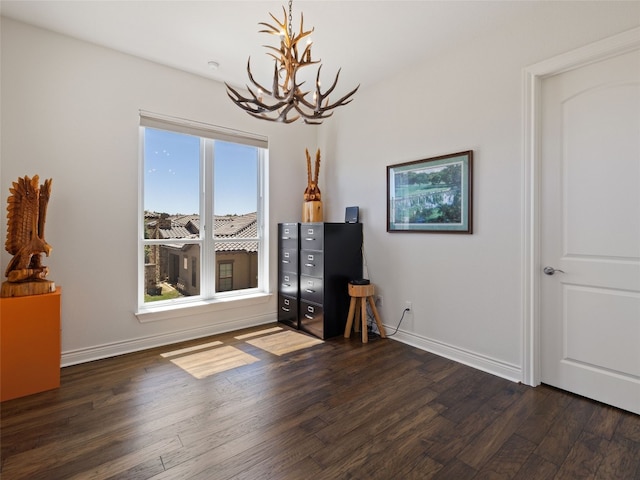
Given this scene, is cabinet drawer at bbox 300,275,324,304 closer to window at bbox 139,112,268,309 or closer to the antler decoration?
window at bbox 139,112,268,309

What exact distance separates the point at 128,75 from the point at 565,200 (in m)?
3.77

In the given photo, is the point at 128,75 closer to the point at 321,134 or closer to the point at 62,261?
the point at 62,261

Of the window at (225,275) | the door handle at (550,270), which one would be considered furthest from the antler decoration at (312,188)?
the door handle at (550,270)

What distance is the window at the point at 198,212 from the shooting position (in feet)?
10.6

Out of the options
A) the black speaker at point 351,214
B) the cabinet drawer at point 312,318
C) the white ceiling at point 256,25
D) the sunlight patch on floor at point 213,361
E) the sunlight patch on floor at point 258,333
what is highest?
the white ceiling at point 256,25

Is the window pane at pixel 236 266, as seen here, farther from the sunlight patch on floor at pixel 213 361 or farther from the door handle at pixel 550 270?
the door handle at pixel 550 270

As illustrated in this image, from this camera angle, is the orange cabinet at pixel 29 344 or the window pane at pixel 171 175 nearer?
the orange cabinet at pixel 29 344

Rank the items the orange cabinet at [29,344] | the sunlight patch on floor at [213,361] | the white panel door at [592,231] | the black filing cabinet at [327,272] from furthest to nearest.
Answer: the black filing cabinet at [327,272] → the sunlight patch on floor at [213,361] → the orange cabinet at [29,344] → the white panel door at [592,231]

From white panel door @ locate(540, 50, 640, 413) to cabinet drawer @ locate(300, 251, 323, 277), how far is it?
1.94 meters

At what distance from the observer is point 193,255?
11.5 feet

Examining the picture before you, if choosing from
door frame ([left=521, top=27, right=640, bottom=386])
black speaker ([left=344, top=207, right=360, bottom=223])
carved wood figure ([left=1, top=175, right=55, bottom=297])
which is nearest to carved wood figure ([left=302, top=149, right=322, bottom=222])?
black speaker ([left=344, top=207, right=360, bottom=223])

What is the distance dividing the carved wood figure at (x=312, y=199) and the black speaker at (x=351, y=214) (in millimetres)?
312

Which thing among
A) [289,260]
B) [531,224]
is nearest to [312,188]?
[289,260]

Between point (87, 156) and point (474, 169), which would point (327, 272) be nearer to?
point (474, 169)
